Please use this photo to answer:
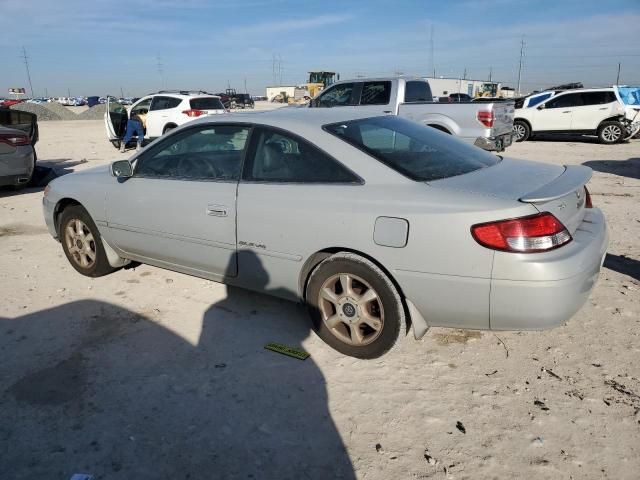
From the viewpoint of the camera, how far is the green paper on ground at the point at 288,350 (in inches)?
128

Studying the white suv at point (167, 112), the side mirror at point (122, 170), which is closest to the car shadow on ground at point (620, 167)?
the side mirror at point (122, 170)

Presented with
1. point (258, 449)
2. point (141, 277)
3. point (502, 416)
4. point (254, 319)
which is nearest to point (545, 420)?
point (502, 416)

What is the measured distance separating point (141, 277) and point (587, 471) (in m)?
3.90

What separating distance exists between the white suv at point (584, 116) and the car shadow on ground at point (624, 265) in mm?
→ 12839

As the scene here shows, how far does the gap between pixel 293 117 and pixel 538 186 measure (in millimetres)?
1701

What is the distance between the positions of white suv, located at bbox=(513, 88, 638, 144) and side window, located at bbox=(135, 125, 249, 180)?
15485 millimetres

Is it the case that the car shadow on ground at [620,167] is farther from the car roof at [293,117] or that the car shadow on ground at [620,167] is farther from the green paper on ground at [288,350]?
the green paper on ground at [288,350]

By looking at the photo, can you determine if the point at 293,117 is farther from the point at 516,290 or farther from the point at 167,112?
the point at 167,112

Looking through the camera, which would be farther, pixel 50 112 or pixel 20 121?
pixel 50 112

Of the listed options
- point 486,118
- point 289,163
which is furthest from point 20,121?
point 486,118

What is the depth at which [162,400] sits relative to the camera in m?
2.81

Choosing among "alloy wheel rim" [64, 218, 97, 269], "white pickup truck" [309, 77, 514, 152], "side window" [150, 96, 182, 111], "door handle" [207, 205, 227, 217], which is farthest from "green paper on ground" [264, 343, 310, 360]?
"side window" [150, 96, 182, 111]

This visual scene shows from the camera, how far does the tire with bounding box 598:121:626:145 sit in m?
15.5

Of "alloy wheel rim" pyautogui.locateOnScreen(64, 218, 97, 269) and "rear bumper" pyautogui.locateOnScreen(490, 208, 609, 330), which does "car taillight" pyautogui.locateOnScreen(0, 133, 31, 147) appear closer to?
"alloy wheel rim" pyautogui.locateOnScreen(64, 218, 97, 269)
